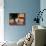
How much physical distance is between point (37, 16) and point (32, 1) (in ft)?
2.21

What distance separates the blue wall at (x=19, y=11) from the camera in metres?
5.84

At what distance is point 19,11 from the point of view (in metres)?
5.89

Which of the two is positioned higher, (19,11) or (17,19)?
(19,11)

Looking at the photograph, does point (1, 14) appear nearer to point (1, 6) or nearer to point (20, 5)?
point (1, 6)

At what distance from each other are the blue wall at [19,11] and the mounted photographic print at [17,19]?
134 millimetres

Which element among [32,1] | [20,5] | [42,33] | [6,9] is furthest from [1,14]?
[42,33]

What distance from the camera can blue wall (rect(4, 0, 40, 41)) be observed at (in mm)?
5844

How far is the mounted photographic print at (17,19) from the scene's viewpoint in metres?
5.90

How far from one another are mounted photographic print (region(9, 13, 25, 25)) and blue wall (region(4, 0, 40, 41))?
0.13m

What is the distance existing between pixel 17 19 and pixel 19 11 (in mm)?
353

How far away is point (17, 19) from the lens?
5926 millimetres

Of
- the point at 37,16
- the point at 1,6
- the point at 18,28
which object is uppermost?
the point at 1,6

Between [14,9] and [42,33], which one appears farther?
[14,9]

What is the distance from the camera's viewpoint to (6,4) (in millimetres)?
5824
